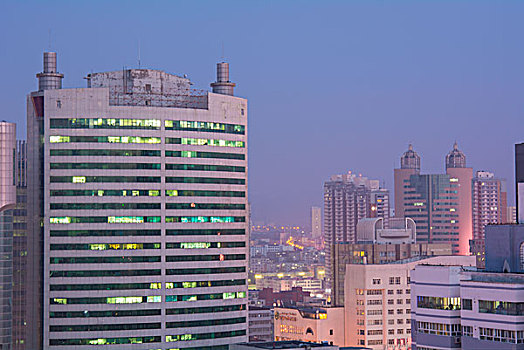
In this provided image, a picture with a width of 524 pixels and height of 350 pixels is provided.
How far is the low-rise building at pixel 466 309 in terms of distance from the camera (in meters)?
138

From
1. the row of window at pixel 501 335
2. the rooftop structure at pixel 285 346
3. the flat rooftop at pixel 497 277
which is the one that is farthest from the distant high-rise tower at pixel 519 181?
the rooftop structure at pixel 285 346

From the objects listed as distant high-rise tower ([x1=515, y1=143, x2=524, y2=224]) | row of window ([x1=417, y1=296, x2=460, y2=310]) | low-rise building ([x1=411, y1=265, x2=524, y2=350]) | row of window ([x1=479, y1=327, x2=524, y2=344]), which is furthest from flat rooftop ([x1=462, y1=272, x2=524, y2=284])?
distant high-rise tower ([x1=515, y1=143, x2=524, y2=224])

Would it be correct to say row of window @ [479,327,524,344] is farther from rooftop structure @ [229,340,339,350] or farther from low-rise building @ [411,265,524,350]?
rooftop structure @ [229,340,339,350]

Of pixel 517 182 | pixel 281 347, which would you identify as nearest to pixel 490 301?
pixel 517 182

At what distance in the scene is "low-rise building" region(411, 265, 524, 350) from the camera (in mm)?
138000

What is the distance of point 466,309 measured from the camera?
144125mm

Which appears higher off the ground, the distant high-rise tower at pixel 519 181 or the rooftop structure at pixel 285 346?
the distant high-rise tower at pixel 519 181

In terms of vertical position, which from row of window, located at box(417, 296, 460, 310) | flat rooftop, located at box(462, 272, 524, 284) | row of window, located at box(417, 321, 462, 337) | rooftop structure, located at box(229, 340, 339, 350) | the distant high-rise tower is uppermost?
the distant high-rise tower

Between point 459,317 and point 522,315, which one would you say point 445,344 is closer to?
point 459,317

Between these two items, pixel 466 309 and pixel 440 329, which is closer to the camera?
pixel 466 309

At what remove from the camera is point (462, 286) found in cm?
14512

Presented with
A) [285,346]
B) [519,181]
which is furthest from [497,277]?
[285,346]

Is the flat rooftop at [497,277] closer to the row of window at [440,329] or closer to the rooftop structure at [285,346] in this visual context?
the row of window at [440,329]

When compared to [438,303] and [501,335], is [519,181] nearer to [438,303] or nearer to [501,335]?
[438,303]
